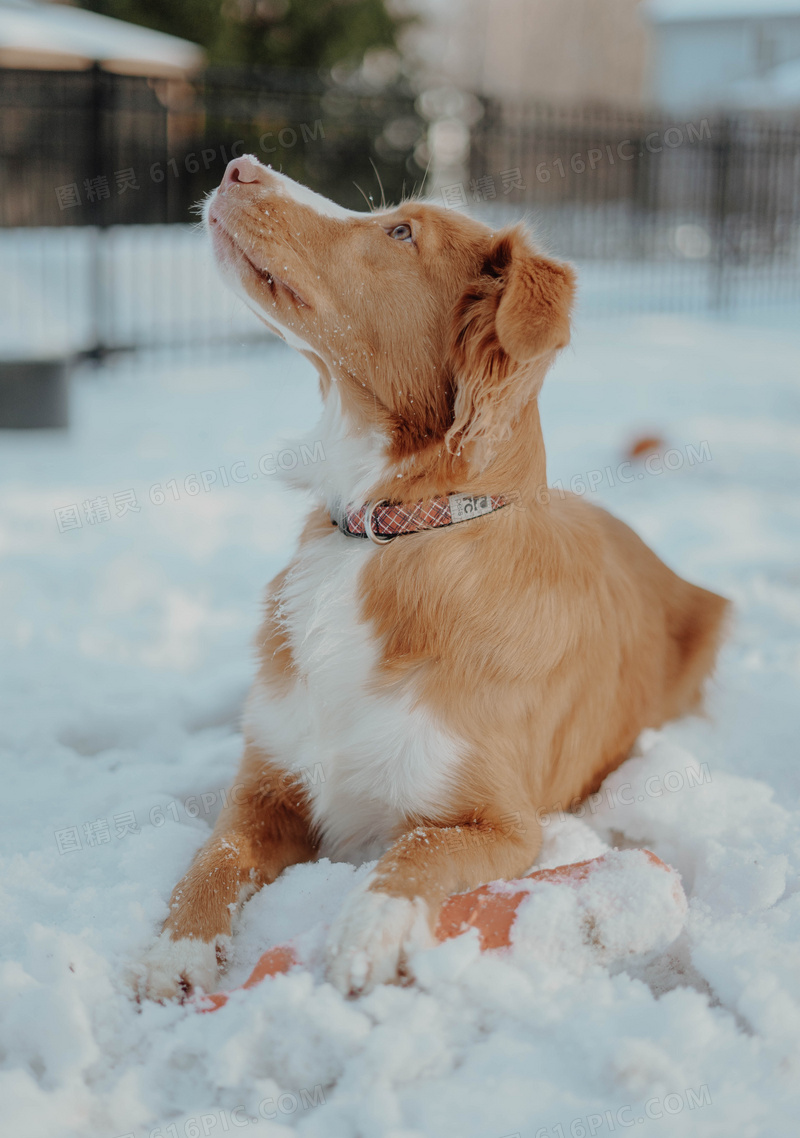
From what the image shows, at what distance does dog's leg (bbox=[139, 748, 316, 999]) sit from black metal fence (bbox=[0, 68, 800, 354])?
3592 millimetres

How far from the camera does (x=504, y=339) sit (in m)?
2.21

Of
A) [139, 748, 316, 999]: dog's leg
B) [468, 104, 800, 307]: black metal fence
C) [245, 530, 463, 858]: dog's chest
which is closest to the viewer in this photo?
[139, 748, 316, 999]: dog's leg

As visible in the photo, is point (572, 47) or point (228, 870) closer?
point (228, 870)

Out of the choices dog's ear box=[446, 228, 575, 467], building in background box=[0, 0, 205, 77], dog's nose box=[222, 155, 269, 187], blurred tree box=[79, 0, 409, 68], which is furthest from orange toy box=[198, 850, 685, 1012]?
blurred tree box=[79, 0, 409, 68]

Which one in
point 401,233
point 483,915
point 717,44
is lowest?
point 483,915

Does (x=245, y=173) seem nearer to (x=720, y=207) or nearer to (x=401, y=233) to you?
(x=401, y=233)

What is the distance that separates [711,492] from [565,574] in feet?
12.4

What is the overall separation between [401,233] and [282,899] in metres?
1.65

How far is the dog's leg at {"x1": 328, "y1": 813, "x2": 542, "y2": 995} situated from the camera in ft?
6.18

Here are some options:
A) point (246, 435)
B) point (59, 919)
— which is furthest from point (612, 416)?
point (59, 919)

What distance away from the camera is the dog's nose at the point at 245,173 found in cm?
252

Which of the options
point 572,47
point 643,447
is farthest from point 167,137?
point 572,47

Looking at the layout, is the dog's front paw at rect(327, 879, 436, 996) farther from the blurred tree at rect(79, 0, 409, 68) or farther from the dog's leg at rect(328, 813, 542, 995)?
the blurred tree at rect(79, 0, 409, 68)

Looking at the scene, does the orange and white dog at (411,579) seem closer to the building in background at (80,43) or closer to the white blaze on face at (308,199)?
the white blaze on face at (308,199)
